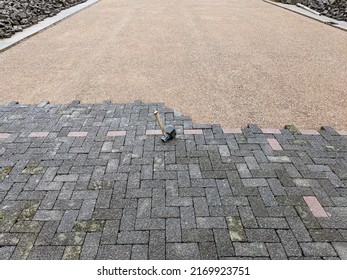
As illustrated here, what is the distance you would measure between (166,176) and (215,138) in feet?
4.28

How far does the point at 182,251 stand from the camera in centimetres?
271

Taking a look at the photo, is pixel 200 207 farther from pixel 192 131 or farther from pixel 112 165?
pixel 192 131

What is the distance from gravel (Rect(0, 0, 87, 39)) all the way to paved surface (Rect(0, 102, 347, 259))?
8.61 metres

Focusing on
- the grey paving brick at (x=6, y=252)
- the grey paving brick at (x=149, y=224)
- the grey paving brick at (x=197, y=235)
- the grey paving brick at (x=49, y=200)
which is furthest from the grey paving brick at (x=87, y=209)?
the grey paving brick at (x=197, y=235)

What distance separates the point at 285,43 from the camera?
405 inches

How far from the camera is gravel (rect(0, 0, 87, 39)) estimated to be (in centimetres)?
1125

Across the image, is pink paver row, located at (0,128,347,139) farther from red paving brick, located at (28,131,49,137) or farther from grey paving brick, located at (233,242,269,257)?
grey paving brick, located at (233,242,269,257)

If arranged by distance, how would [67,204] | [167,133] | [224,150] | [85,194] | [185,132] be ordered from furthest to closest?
[185,132] < [167,133] < [224,150] < [85,194] < [67,204]

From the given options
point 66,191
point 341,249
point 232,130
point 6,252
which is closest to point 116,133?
point 66,191

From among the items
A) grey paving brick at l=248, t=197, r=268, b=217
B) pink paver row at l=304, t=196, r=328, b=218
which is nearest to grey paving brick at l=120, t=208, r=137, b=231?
grey paving brick at l=248, t=197, r=268, b=217

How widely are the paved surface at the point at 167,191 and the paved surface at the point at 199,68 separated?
3.60 ft

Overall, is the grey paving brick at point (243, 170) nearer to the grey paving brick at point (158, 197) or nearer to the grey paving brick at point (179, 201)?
the grey paving brick at point (179, 201)

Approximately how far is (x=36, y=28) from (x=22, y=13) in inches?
53.4

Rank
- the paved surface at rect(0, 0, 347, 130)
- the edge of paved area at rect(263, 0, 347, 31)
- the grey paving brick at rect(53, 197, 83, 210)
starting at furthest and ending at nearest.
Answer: the edge of paved area at rect(263, 0, 347, 31) < the paved surface at rect(0, 0, 347, 130) < the grey paving brick at rect(53, 197, 83, 210)
